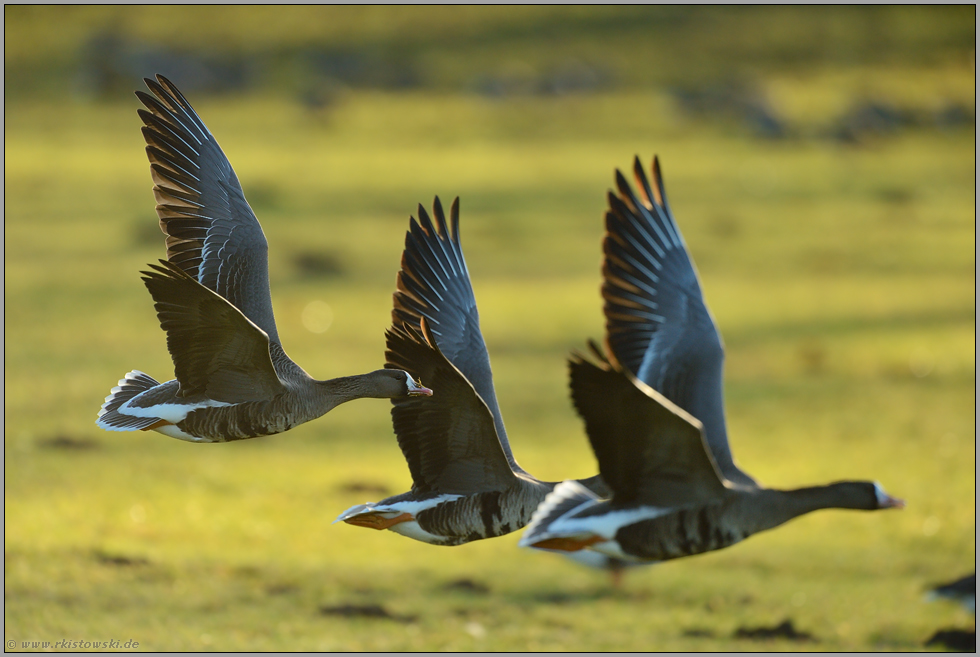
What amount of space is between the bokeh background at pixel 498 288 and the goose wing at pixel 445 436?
16.0ft

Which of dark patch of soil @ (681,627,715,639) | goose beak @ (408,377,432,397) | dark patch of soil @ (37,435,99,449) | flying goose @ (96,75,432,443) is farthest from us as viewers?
dark patch of soil @ (37,435,99,449)

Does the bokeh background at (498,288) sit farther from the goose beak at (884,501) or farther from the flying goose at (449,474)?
the goose beak at (884,501)

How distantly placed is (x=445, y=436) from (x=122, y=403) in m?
1.97

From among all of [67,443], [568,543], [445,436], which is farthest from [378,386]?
[67,443]

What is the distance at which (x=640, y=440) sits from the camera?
5.50m

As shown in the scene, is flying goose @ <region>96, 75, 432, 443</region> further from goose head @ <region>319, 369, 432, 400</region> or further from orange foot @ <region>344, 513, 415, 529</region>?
orange foot @ <region>344, 513, 415, 529</region>

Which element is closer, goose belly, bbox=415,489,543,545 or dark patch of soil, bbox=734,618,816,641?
goose belly, bbox=415,489,543,545

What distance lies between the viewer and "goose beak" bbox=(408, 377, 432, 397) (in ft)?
20.5

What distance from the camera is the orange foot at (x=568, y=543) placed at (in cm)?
572

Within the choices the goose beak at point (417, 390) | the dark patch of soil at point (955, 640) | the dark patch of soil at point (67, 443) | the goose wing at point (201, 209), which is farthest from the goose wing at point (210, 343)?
the dark patch of soil at point (67, 443)

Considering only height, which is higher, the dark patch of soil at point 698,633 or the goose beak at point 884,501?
the goose beak at point 884,501

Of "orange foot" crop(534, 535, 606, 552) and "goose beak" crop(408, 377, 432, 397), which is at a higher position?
"goose beak" crop(408, 377, 432, 397)

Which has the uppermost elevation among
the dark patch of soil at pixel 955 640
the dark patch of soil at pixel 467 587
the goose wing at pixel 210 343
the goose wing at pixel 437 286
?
the goose wing at pixel 437 286

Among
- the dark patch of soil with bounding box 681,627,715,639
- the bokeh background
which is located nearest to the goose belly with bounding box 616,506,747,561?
the bokeh background
